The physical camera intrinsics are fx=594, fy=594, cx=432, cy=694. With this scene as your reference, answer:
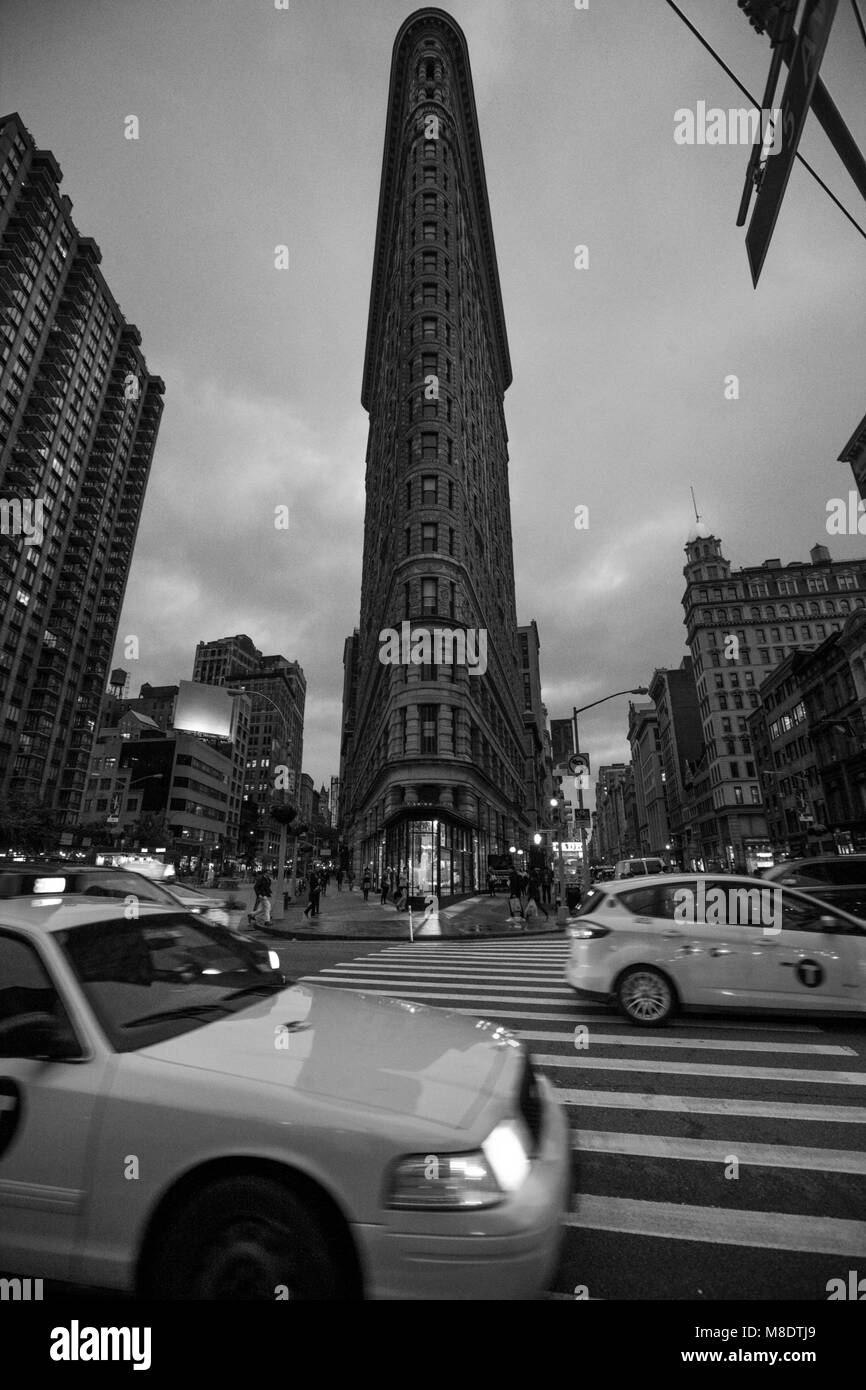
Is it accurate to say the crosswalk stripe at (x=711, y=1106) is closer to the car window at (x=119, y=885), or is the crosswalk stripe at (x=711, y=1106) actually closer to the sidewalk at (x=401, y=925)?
the car window at (x=119, y=885)

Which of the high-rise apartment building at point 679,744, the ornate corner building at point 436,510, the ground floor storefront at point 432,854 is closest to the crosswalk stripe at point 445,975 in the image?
the ground floor storefront at point 432,854

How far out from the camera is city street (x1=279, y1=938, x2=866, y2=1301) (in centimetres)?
283

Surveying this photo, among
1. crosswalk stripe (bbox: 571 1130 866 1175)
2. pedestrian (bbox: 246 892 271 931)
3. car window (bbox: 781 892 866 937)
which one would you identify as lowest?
crosswalk stripe (bbox: 571 1130 866 1175)

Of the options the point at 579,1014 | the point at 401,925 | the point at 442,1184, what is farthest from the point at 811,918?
the point at 401,925

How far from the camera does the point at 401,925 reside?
19969 mm

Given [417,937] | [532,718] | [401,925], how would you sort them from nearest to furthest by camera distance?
[417,937], [401,925], [532,718]

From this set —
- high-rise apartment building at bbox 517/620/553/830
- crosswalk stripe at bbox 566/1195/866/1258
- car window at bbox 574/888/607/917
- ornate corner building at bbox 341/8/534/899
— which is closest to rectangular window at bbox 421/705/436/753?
ornate corner building at bbox 341/8/534/899

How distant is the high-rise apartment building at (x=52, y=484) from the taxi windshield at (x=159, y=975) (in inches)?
3374

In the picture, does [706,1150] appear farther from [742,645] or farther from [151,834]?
[742,645]

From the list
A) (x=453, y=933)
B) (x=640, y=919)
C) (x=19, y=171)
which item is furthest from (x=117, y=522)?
(x=640, y=919)

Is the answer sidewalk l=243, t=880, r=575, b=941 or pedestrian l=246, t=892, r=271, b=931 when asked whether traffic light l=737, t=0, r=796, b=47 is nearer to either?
sidewalk l=243, t=880, r=575, b=941

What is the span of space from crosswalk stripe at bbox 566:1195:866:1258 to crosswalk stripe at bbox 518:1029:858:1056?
2877 millimetres

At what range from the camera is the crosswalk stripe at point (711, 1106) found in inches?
175

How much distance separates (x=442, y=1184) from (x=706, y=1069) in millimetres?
4429
